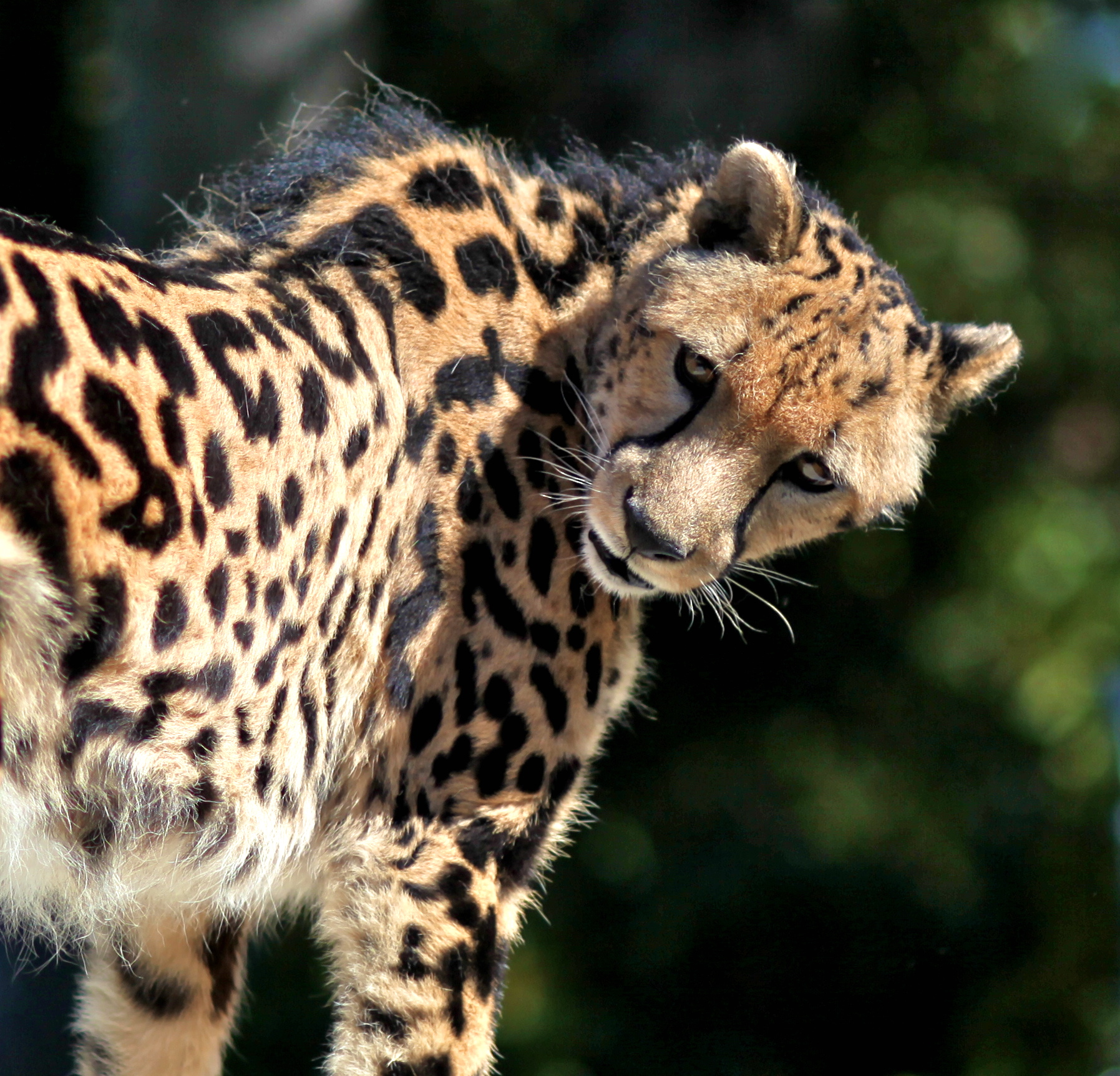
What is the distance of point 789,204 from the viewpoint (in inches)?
98.7

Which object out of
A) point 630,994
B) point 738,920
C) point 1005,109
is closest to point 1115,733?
point 738,920

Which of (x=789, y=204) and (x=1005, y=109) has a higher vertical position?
(x=1005, y=109)

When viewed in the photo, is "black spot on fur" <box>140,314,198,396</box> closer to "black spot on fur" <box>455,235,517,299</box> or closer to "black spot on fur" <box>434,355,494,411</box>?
"black spot on fur" <box>434,355,494,411</box>

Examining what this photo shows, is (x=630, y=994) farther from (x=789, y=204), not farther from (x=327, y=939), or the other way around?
(x=789, y=204)

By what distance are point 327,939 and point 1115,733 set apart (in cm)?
355

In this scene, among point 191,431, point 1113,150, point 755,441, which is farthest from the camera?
point 1113,150

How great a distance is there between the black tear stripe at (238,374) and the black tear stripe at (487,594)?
470 mm

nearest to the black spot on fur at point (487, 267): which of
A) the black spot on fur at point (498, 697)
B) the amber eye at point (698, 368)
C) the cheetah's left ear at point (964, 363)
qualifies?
the amber eye at point (698, 368)

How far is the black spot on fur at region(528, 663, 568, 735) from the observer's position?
2.56 meters

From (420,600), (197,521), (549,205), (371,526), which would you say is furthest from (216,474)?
(549,205)

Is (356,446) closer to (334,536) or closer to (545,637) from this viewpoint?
(334,536)

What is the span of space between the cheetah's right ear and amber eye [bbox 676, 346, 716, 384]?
251mm

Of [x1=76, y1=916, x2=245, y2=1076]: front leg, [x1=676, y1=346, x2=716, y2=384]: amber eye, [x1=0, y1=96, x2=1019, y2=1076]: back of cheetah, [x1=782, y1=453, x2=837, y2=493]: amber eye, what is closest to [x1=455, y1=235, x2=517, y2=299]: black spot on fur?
[x1=0, y1=96, x2=1019, y2=1076]: back of cheetah

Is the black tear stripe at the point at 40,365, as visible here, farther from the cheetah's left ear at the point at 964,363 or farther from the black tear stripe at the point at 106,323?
the cheetah's left ear at the point at 964,363
